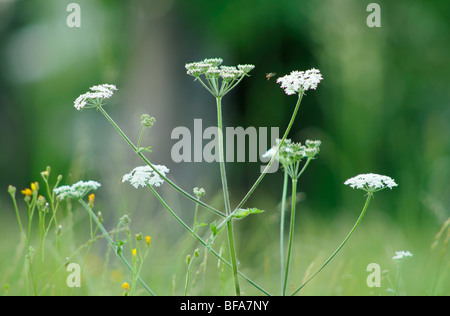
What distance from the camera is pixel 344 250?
301 centimetres

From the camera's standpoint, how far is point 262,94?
6.05m

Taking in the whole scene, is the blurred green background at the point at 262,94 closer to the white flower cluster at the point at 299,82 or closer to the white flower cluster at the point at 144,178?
the white flower cluster at the point at 144,178

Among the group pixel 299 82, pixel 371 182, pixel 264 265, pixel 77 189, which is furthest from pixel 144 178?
pixel 264 265

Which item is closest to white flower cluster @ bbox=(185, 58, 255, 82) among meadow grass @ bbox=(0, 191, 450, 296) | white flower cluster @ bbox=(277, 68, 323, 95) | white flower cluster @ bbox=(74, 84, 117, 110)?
white flower cluster @ bbox=(277, 68, 323, 95)

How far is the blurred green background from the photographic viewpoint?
3537mm

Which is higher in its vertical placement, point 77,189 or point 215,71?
point 215,71

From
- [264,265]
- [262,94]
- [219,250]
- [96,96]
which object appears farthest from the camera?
[262,94]

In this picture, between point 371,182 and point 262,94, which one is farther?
point 262,94

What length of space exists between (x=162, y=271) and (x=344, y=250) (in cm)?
126

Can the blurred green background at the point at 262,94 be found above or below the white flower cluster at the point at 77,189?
above

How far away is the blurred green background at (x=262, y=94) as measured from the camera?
Result: 354cm

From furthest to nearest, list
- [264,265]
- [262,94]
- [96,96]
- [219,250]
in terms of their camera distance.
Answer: [262,94] → [264,265] → [219,250] → [96,96]

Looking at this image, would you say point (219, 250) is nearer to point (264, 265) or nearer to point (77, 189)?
point (264, 265)

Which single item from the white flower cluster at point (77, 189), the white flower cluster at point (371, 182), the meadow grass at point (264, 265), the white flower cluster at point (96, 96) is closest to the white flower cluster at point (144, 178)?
the white flower cluster at point (77, 189)
